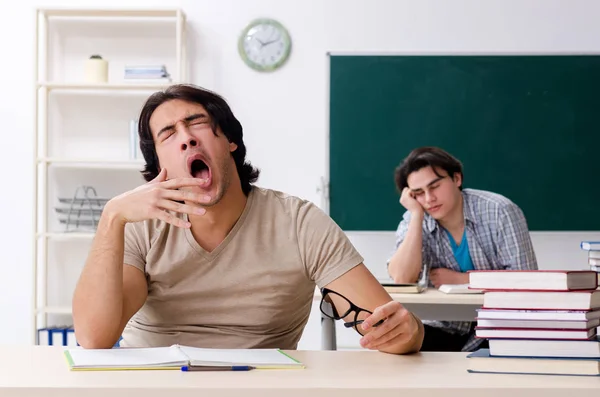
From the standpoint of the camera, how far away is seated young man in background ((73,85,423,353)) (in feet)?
5.75

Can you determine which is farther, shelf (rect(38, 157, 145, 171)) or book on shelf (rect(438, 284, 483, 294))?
shelf (rect(38, 157, 145, 171))

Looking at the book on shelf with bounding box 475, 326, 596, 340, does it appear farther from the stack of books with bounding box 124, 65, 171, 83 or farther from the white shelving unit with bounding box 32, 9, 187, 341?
the white shelving unit with bounding box 32, 9, 187, 341

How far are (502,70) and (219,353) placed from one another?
3559 millimetres

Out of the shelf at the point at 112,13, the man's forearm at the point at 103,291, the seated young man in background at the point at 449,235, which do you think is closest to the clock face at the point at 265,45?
the shelf at the point at 112,13

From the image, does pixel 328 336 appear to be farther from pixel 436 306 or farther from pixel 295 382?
pixel 295 382

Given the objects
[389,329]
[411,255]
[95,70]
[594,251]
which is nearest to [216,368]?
[389,329]

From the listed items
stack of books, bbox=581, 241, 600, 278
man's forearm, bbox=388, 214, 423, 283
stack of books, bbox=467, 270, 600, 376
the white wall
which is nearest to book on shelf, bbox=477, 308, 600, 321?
stack of books, bbox=467, 270, 600, 376

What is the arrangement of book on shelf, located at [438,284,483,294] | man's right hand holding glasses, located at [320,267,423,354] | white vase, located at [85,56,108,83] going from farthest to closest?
1. white vase, located at [85,56,108,83]
2. book on shelf, located at [438,284,483,294]
3. man's right hand holding glasses, located at [320,267,423,354]

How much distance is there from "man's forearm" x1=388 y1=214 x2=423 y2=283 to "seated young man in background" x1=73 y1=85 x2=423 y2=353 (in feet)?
4.92

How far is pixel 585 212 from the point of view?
4.59 meters

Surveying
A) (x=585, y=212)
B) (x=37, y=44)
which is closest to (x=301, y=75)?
(x=37, y=44)

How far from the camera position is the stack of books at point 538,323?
139 centimetres

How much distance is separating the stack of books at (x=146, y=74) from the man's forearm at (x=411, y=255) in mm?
1738

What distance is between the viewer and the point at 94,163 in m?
4.70
